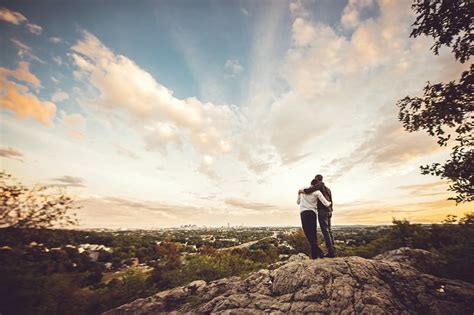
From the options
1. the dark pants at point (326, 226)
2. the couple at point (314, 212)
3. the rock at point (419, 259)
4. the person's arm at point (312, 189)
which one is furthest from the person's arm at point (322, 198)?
the rock at point (419, 259)

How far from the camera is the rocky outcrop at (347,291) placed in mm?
5801

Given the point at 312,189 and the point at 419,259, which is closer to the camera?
the point at 312,189

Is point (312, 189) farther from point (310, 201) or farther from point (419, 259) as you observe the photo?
point (419, 259)

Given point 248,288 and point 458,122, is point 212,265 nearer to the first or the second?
point 248,288

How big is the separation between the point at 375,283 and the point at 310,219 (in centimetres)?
262

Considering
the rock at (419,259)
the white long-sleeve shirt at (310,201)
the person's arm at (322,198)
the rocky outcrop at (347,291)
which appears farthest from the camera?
the rock at (419,259)

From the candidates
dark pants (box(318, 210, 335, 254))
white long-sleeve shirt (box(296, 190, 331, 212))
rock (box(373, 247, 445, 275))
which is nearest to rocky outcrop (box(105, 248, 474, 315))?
rock (box(373, 247, 445, 275))

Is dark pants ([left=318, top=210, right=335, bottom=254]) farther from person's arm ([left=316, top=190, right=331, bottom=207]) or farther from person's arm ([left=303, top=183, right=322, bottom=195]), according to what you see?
person's arm ([left=303, top=183, right=322, bottom=195])

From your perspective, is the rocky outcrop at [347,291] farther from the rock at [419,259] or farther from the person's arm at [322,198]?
the person's arm at [322,198]

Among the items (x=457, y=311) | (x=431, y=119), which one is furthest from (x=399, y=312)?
(x=431, y=119)

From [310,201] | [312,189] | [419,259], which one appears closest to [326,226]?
[310,201]

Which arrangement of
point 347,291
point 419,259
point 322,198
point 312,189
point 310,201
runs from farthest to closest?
point 419,259
point 310,201
point 312,189
point 322,198
point 347,291

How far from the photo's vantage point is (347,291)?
634 cm

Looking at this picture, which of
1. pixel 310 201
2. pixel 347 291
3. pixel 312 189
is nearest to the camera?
pixel 347 291
